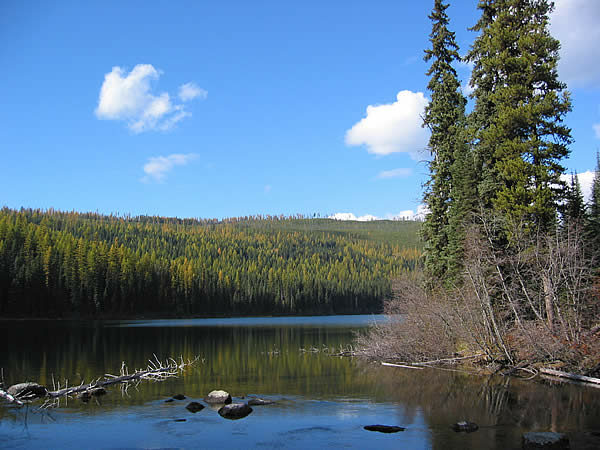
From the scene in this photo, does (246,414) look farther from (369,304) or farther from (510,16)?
(369,304)

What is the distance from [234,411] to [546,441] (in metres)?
9.92

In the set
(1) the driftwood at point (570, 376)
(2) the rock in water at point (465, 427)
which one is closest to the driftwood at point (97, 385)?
(2) the rock in water at point (465, 427)

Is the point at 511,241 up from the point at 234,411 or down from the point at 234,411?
up

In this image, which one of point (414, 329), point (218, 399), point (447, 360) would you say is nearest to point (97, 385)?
point (218, 399)

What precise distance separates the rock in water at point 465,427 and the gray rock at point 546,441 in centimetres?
190

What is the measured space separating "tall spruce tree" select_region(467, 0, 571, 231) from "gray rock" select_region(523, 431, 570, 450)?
1572cm

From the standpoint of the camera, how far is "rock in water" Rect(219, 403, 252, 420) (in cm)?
1830

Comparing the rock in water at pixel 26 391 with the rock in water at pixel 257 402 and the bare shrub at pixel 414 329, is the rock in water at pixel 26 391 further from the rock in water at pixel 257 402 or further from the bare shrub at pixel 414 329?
the bare shrub at pixel 414 329

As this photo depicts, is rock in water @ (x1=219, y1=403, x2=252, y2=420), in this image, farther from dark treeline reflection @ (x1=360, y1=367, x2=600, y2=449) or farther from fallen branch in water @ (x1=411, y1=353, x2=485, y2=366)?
fallen branch in water @ (x1=411, y1=353, x2=485, y2=366)

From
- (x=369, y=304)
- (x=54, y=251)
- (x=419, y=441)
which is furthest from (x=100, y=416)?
(x=369, y=304)

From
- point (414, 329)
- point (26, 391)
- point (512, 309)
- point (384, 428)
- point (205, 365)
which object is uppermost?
point (512, 309)

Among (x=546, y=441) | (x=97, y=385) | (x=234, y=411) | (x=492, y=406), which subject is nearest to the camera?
(x=546, y=441)

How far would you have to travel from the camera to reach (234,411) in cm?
1848

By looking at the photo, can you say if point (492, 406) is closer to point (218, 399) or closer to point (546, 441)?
point (546, 441)
